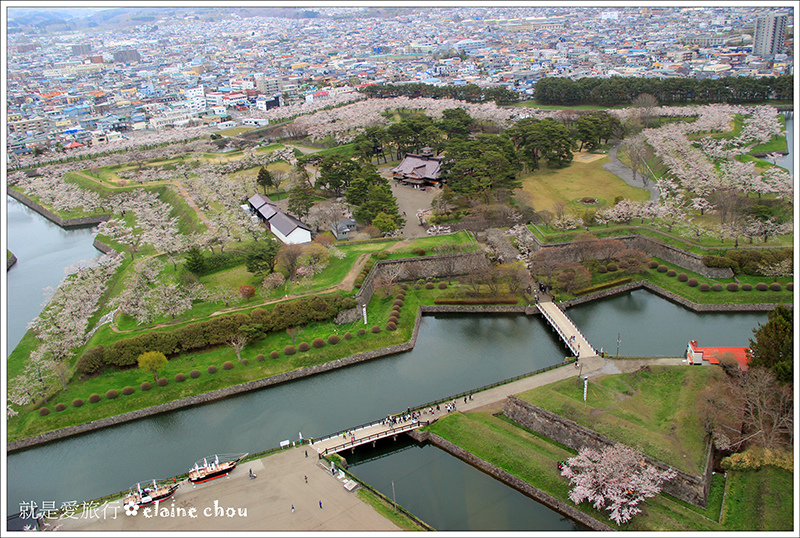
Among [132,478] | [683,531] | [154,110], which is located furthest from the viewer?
[154,110]

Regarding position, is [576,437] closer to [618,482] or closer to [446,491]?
[618,482]

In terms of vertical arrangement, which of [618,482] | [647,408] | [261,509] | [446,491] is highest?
[618,482]

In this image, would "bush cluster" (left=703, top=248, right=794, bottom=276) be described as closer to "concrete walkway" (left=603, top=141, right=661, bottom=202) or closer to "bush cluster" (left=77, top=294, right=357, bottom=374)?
"concrete walkway" (left=603, top=141, right=661, bottom=202)

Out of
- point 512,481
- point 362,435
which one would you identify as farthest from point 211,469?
point 512,481

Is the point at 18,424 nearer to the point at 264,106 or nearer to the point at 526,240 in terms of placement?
the point at 526,240

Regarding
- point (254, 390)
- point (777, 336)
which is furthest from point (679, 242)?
point (254, 390)

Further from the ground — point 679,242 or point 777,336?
point 777,336
